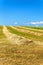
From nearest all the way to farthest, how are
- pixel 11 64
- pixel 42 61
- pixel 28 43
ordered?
pixel 11 64 < pixel 42 61 < pixel 28 43

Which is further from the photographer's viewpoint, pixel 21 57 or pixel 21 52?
pixel 21 52

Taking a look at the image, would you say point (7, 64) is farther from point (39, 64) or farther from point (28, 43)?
point (28, 43)

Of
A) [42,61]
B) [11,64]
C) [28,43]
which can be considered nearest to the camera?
[11,64]

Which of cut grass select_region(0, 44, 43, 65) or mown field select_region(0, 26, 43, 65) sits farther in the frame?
mown field select_region(0, 26, 43, 65)

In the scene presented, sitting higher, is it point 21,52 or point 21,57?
point 21,52

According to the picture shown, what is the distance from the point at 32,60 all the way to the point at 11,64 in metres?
2.53

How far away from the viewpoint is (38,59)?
63.7 ft

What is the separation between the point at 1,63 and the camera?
17.6 metres

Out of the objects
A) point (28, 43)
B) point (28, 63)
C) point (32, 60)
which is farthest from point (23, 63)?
point (28, 43)

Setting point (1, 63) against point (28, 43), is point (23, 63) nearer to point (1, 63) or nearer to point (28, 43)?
point (1, 63)

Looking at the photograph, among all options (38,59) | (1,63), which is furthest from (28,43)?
(1,63)

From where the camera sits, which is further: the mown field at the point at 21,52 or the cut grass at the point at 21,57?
the mown field at the point at 21,52

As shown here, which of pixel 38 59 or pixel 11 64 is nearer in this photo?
pixel 11 64

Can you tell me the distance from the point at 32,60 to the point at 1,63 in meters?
2.81
